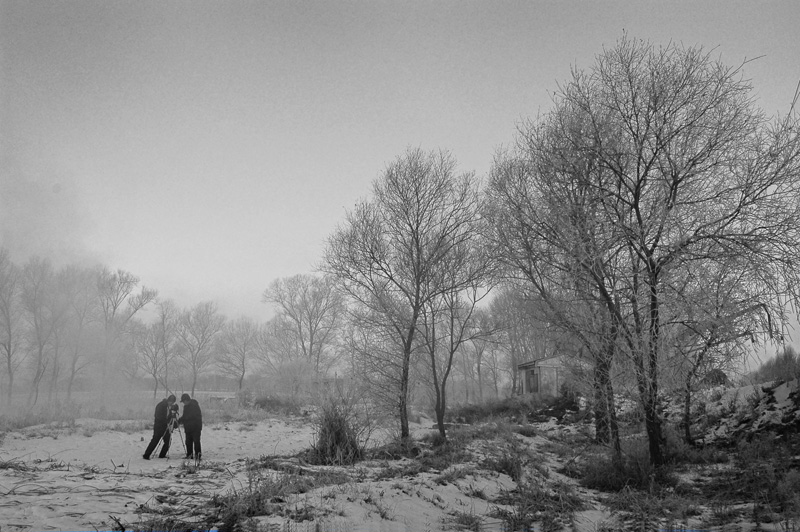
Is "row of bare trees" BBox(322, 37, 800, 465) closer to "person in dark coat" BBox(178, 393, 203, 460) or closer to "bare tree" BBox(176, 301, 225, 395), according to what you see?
"person in dark coat" BBox(178, 393, 203, 460)

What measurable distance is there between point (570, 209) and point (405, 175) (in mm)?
5617

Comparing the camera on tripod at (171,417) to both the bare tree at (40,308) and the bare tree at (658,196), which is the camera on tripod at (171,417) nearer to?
the bare tree at (658,196)

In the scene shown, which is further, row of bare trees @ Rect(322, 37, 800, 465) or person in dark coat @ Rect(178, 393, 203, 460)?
person in dark coat @ Rect(178, 393, 203, 460)

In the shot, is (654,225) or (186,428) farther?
(186,428)

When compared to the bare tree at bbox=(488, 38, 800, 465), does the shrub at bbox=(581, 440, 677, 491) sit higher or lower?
lower

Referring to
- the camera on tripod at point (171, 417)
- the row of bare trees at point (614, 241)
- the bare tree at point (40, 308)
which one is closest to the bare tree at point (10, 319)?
the bare tree at point (40, 308)

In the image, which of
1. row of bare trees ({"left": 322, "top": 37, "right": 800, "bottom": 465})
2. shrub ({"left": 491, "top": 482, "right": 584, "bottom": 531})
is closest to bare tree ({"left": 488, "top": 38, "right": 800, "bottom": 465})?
row of bare trees ({"left": 322, "top": 37, "right": 800, "bottom": 465})

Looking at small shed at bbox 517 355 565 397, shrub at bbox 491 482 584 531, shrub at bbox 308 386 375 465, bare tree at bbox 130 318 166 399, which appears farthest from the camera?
bare tree at bbox 130 318 166 399

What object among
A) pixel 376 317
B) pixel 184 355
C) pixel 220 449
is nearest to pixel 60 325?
pixel 184 355

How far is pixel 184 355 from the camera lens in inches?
1953

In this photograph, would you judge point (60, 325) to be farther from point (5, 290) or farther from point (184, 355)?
point (184, 355)

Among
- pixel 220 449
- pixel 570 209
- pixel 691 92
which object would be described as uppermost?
pixel 691 92

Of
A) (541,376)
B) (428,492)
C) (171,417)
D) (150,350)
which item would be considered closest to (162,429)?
(171,417)

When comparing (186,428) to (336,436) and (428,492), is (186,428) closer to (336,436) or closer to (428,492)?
(336,436)
